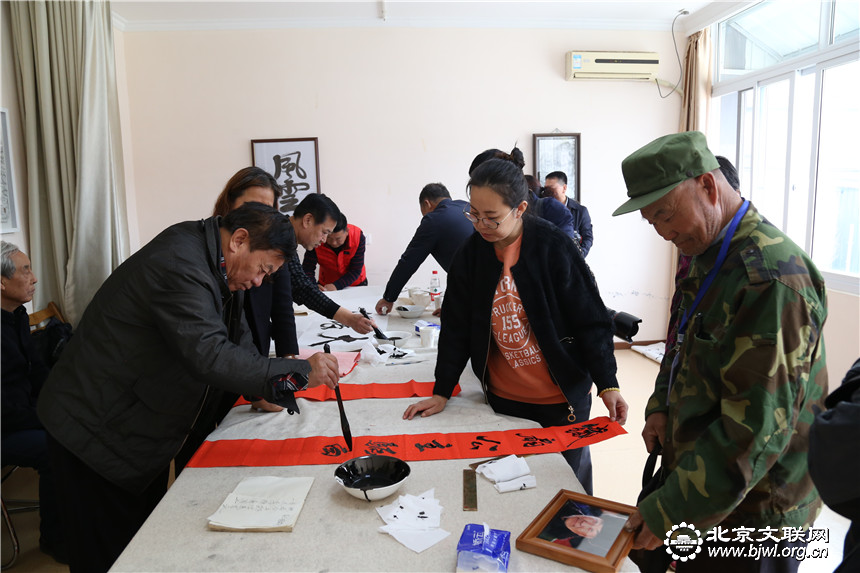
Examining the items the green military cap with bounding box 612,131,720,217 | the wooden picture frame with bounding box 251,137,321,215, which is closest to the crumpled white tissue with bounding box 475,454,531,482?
the green military cap with bounding box 612,131,720,217

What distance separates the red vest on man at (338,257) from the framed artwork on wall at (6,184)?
188 cm

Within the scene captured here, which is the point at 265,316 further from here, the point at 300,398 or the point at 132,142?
the point at 132,142

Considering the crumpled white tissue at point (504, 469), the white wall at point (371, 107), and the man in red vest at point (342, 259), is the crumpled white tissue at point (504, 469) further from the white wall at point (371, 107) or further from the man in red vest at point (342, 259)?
the white wall at point (371, 107)

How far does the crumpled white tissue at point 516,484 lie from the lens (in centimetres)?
130

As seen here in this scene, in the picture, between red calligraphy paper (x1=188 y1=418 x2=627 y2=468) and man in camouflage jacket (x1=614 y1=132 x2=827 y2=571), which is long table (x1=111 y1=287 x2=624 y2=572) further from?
man in camouflage jacket (x1=614 y1=132 x2=827 y2=571)

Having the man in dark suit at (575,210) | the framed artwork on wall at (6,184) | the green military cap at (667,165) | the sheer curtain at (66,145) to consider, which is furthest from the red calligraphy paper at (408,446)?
the man in dark suit at (575,210)

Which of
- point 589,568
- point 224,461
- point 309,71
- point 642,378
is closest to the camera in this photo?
point 589,568

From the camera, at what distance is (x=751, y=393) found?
98 cm

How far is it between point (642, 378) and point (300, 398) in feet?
11.0

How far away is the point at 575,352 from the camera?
1742mm

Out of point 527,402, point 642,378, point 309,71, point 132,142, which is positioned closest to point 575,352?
point 527,402

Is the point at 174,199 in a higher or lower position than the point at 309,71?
lower

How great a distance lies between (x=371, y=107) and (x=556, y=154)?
5.38ft

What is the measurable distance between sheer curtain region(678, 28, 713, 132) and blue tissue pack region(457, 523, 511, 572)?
468cm
